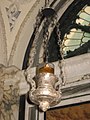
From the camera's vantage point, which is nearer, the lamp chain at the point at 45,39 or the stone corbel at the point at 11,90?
the stone corbel at the point at 11,90

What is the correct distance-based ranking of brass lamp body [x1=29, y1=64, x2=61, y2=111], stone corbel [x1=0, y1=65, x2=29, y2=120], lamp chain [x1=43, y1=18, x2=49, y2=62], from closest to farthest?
brass lamp body [x1=29, y1=64, x2=61, y2=111], stone corbel [x1=0, y1=65, x2=29, y2=120], lamp chain [x1=43, y1=18, x2=49, y2=62]

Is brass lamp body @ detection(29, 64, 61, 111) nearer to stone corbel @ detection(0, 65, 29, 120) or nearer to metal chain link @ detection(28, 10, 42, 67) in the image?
stone corbel @ detection(0, 65, 29, 120)

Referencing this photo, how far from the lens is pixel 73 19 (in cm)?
585

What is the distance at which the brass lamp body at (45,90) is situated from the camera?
11.5ft

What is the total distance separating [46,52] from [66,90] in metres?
0.71

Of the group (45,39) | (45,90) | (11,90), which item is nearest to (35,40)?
(45,39)

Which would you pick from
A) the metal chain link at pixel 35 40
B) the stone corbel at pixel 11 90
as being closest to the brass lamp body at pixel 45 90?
the stone corbel at pixel 11 90

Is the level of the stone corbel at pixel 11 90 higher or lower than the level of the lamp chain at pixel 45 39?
lower

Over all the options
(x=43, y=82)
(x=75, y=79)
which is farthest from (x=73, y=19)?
(x=43, y=82)

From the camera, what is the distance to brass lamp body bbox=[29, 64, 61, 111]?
3.49 meters

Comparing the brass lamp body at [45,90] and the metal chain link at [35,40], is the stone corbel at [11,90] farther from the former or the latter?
the brass lamp body at [45,90]

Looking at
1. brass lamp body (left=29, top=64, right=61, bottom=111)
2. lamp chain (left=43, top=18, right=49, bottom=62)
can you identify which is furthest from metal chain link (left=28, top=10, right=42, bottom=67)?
brass lamp body (left=29, top=64, right=61, bottom=111)

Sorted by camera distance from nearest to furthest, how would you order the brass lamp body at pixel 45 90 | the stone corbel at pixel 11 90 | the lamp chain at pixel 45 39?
the brass lamp body at pixel 45 90 → the stone corbel at pixel 11 90 → the lamp chain at pixel 45 39

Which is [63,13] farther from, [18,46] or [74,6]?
[18,46]
